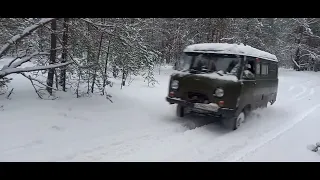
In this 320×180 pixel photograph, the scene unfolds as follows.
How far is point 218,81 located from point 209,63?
2.57 ft

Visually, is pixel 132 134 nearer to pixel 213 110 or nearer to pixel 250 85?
pixel 213 110

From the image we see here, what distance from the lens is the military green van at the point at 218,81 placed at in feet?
25.7

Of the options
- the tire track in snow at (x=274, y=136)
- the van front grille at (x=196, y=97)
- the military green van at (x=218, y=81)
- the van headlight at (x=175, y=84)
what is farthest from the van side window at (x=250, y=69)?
the van headlight at (x=175, y=84)

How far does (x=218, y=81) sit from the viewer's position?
25.6ft

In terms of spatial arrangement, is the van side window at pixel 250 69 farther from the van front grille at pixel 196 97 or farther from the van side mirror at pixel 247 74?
the van front grille at pixel 196 97

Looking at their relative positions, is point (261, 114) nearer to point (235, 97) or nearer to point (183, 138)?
point (235, 97)

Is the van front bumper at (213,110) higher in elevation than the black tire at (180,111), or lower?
higher

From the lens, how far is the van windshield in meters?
8.16

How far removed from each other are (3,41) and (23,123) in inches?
148

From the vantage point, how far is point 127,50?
10.9 m

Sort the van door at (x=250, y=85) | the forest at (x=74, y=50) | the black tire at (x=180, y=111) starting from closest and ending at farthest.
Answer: the van door at (x=250, y=85)
the forest at (x=74, y=50)
the black tire at (x=180, y=111)

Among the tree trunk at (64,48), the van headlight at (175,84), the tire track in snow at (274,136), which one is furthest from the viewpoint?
the tree trunk at (64,48)

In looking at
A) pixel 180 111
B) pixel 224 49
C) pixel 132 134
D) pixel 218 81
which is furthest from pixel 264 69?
pixel 132 134
